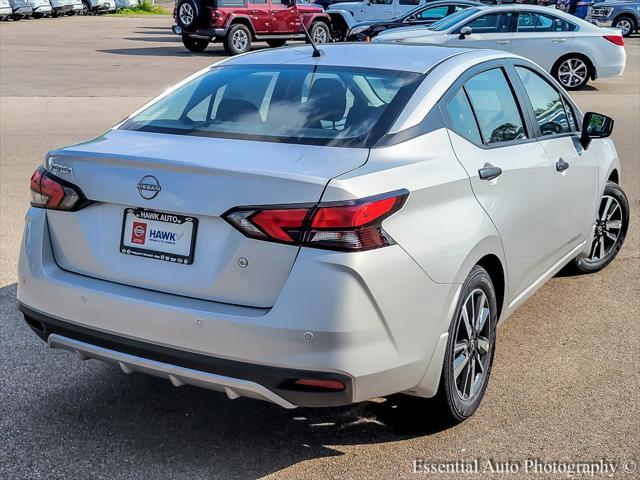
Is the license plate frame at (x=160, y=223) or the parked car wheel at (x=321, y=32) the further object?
the parked car wheel at (x=321, y=32)

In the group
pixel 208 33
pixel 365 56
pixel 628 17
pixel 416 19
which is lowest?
pixel 628 17

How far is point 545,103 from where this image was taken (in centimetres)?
493

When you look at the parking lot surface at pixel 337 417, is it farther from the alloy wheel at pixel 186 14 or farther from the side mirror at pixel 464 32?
the alloy wheel at pixel 186 14

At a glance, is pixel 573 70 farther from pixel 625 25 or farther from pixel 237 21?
pixel 625 25

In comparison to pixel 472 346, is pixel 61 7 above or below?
below

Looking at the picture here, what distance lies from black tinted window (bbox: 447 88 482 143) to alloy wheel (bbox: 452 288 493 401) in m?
0.74

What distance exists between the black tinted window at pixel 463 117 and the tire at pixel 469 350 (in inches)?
25.4

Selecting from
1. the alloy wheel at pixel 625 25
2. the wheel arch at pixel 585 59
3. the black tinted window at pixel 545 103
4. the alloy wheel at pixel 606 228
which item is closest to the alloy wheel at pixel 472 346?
the black tinted window at pixel 545 103

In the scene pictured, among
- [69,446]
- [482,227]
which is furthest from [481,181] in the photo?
[69,446]

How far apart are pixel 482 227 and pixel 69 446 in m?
2.01

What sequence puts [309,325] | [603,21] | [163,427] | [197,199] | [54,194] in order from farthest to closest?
[603,21]
[163,427]
[54,194]
[197,199]
[309,325]

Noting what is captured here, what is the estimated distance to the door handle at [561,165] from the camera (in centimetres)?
464

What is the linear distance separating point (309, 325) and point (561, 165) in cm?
232

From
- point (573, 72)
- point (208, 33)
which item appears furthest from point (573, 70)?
point (208, 33)
